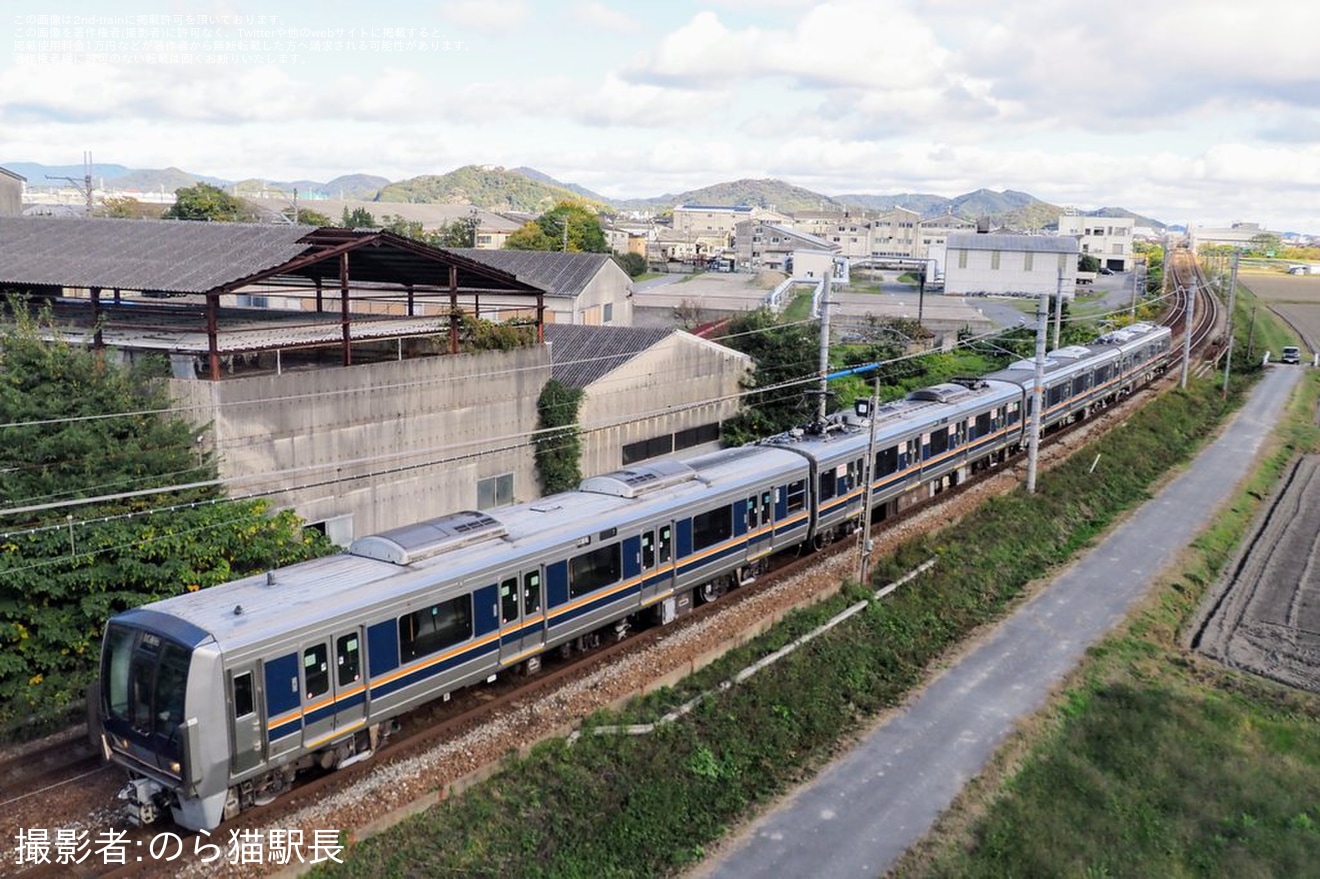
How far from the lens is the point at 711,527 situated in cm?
2077

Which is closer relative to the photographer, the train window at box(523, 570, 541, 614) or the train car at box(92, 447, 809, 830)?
the train car at box(92, 447, 809, 830)

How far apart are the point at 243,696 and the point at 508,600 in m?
4.51

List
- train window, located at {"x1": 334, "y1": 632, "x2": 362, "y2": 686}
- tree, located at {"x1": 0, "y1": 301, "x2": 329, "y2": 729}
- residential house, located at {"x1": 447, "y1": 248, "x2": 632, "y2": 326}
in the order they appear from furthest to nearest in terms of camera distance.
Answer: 1. residential house, located at {"x1": 447, "y1": 248, "x2": 632, "y2": 326}
2. tree, located at {"x1": 0, "y1": 301, "x2": 329, "y2": 729}
3. train window, located at {"x1": 334, "y1": 632, "x2": 362, "y2": 686}

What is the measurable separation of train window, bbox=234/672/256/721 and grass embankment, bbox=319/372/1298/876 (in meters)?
2.26

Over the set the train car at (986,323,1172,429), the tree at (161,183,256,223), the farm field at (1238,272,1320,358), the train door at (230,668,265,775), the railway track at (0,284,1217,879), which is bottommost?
the railway track at (0,284,1217,879)

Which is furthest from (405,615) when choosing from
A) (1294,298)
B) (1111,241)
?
(1111,241)

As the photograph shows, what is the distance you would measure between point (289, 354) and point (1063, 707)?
20.1 meters

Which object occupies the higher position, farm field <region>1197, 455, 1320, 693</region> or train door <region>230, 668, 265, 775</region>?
train door <region>230, 668, 265, 775</region>

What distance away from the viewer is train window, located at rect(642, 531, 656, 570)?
19.0 metres

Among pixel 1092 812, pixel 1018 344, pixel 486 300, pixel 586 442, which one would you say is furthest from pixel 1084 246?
pixel 1092 812

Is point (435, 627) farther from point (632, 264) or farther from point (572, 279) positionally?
point (632, 264)

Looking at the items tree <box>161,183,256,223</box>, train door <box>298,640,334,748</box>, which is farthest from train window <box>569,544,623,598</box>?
tree <box>161,183,256,223</box>

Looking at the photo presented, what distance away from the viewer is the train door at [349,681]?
13.9 meters

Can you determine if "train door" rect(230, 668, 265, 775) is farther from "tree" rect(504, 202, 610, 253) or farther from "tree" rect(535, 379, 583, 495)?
"tree" rect(504, 202, 610, 253)
